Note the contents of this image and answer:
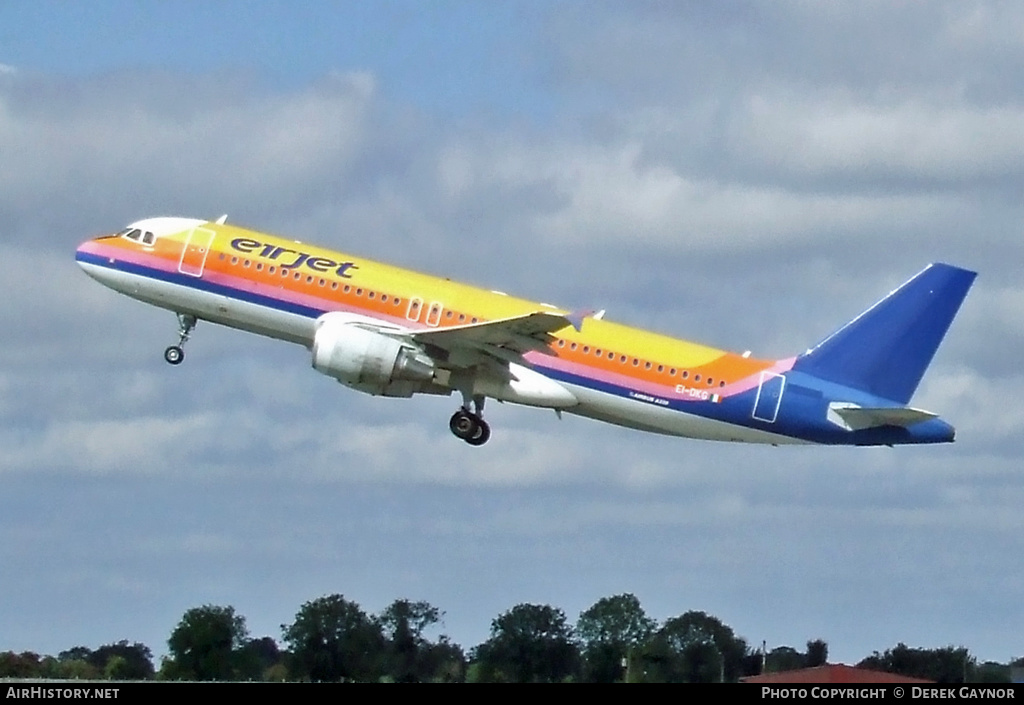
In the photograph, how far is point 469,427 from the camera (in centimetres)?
5969

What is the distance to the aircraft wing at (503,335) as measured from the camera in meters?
55.5

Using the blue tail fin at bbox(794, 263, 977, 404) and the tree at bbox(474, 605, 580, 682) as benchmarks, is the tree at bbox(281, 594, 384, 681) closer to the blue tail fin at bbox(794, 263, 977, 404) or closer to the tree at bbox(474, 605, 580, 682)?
the tree at bbox(474, 605, 580, 682)

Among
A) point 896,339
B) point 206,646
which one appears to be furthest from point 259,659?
point 896,339

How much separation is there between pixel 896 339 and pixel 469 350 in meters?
14.0

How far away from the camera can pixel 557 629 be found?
5066 cm

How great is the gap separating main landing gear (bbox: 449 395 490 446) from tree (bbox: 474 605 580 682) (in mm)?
9795

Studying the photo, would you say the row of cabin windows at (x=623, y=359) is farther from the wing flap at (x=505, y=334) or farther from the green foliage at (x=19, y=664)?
the green foliage at (x=19, y=664)

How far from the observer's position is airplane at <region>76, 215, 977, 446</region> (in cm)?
5753

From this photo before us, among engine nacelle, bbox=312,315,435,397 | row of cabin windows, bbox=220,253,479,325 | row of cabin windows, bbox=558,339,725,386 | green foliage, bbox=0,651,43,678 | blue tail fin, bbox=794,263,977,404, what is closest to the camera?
green foliage, bbox=0,651,43,678

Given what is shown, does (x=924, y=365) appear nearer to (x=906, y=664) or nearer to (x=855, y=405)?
(x=855, y=405)

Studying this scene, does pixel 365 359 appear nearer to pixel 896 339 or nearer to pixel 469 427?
pixel 469 427

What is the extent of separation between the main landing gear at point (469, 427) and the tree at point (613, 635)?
10.1 meters

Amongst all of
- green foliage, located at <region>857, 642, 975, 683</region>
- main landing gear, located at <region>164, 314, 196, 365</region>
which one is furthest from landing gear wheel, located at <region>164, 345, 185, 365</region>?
green foliage, located at <region>857, 642, 975, 683</region>
